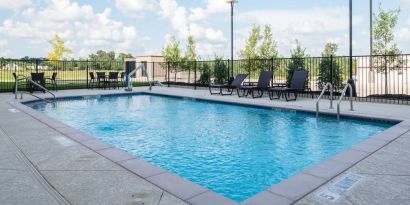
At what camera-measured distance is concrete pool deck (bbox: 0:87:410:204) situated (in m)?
3.31

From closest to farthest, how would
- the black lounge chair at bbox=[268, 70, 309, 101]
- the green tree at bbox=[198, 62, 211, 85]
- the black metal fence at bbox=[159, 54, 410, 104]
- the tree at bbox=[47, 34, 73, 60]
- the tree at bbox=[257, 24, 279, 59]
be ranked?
the black lounge chair at bbox=[268, 70, 309, 101], the black metal fence at bbox=[159, 54, 410, 104], the green tree at bbox=[198, 62, 211, 85], the tree at bbox=[257, 24, 279, 59], the tree at bbox=[47, 34, 73, 60]

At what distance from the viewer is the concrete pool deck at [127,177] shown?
3.31 meters

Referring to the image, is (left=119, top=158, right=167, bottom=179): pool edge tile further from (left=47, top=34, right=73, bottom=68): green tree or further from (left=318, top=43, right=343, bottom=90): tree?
(left=47, top=34, right=73, bottom=68): green tree

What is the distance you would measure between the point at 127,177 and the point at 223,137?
13.1 feet

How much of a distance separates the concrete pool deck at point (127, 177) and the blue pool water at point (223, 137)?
948 mm

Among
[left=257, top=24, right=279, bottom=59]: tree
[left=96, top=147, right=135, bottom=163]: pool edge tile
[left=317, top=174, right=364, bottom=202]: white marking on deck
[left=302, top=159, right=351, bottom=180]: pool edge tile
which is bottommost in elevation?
[left=317, top=174, right=364, bottom=202]: white marking on deck

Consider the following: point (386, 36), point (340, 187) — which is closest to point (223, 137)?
point (340, 187)

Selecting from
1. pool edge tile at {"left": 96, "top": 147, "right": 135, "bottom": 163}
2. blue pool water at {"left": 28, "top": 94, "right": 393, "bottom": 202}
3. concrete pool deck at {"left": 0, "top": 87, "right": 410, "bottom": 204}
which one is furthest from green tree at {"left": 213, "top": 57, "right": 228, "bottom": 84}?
pool edge tile at {"left": 96, "top": 147, "right": 135, "bottom": 163}

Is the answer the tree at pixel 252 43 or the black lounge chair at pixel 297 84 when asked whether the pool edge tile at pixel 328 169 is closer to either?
the black lounge chair at pixel 297 84

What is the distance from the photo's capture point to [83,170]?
13.8ft

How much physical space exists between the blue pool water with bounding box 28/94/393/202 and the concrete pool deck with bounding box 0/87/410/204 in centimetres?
95

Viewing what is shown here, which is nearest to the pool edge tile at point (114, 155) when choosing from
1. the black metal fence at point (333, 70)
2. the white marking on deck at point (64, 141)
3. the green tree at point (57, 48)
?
the white marking on deck at point (64, 141)

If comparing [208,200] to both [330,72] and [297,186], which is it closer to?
[297,186]

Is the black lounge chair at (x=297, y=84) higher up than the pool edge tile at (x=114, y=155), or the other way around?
the black lounge chair at (x=297, y=84)
